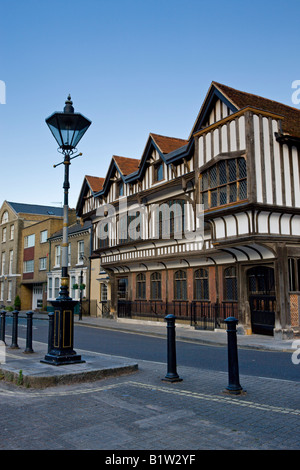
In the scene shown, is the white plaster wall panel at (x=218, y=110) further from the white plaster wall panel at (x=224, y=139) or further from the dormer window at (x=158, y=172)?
the dormer window at (x=158, y=172)

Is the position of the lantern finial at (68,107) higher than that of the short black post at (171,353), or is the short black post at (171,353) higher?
the lantern finial at (68,107)

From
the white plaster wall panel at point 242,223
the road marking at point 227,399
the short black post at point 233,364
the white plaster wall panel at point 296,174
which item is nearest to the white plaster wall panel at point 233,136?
the white plaster wall panel at point 296,174

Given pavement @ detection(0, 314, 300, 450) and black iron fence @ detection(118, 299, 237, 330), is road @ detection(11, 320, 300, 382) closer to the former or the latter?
pavement @ detection(0, 314, 300, 450)

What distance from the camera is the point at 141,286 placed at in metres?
24.9

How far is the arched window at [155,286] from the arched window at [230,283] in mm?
5718

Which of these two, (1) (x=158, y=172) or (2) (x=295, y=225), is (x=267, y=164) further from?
(1) (x=158, y=172)

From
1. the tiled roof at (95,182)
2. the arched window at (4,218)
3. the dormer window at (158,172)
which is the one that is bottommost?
the dormer window at (158,172)

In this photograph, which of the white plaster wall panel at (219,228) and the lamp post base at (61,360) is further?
the white plaster wall panel at (219,228)

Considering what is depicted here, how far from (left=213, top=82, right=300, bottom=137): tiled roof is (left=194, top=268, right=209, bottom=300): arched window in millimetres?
Result: 7250

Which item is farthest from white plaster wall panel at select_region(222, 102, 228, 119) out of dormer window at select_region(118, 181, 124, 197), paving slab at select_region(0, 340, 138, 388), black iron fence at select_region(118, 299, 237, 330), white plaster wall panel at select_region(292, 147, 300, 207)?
paving slab at select_region(0, 340, 138, 388)

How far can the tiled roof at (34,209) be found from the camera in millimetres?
48969

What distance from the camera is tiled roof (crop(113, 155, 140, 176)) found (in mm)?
25766

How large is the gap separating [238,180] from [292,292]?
441 centimetres
